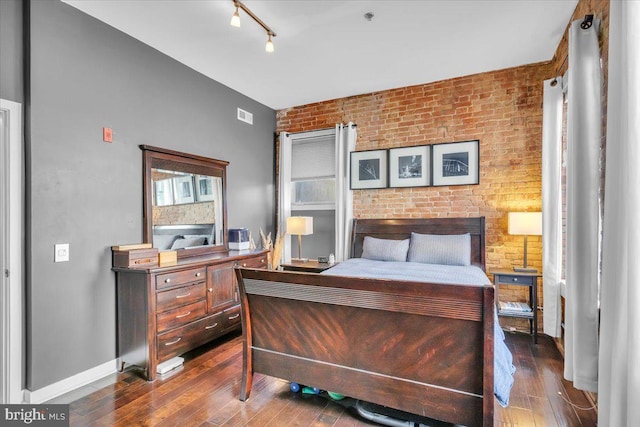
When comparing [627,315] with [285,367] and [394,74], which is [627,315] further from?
[394,74]


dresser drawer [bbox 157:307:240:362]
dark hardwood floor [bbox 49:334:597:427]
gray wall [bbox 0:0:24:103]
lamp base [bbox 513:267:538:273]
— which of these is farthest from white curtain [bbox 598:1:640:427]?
gray wall [bbox 0:0:24:103]

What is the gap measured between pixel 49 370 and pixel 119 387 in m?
0.49

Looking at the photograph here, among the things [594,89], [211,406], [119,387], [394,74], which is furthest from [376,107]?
[119,387]

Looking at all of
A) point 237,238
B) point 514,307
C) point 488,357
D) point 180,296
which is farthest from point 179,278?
point 514,307

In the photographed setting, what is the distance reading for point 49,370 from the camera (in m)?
2.26

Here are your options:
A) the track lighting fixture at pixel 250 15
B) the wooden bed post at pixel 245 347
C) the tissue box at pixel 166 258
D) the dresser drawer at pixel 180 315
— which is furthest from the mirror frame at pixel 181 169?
the track lighting fixture at pixel 250 15

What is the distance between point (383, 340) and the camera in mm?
1830

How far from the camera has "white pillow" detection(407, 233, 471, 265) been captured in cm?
343

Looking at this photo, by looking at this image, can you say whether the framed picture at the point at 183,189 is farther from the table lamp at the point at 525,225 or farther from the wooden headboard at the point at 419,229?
the table lamp at the point at 525,225

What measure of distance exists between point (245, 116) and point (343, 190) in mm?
1741

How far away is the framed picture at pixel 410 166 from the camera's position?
158 inches

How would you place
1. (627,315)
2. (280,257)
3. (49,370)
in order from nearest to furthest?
(627,315) < (49,370) < (280,257)

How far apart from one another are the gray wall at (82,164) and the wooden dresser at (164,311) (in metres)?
0.16

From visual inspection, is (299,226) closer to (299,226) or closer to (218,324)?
(299,226)
